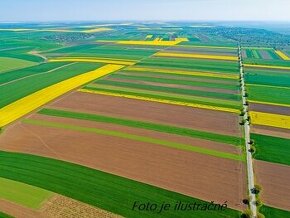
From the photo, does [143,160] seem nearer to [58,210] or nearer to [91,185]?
[91,185]

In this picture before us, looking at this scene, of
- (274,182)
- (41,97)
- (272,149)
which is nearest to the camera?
(274,182)

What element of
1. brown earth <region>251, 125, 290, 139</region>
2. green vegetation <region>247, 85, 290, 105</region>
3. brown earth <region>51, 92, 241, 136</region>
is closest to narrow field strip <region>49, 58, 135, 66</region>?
brown earth <region>51, 92, 241, 136</region>

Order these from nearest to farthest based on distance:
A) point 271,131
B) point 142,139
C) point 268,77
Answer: point 142,139, point 271,131, point 268,77

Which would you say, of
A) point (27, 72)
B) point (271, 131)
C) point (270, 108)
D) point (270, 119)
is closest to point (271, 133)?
point (271, 131)

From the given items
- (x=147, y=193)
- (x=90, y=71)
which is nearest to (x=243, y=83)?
(x=90, y=71)

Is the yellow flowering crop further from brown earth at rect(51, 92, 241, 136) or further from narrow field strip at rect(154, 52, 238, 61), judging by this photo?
brown earth at rect(51, 92, 241, 136)

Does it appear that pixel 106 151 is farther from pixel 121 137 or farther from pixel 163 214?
pixel 163 214

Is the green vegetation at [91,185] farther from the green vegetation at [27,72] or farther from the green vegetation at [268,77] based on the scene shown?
the green vegetation at [268,77]
